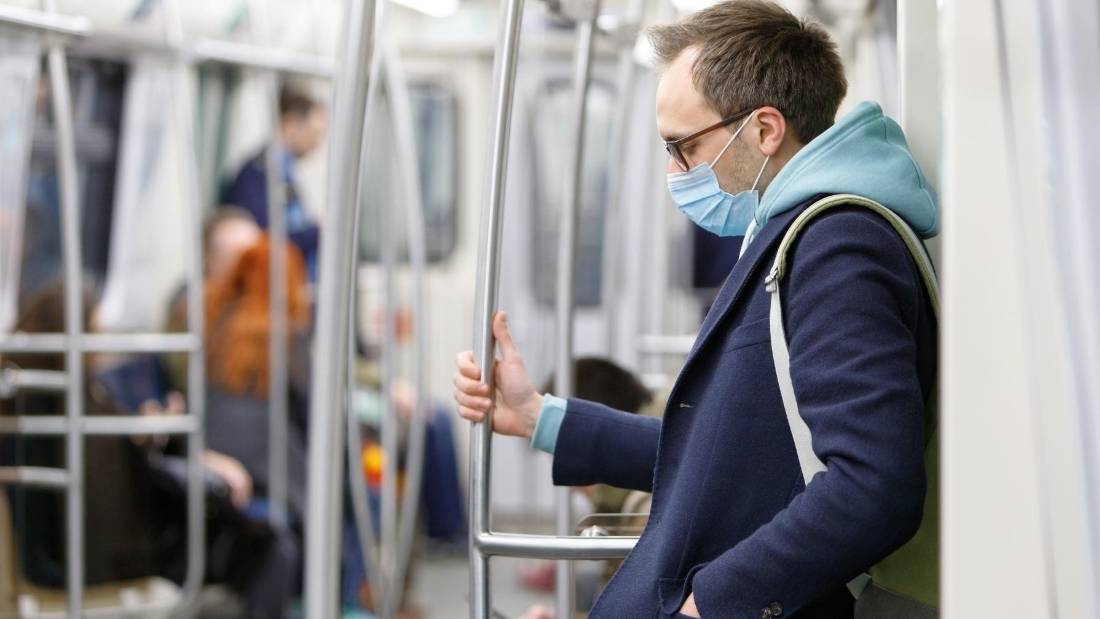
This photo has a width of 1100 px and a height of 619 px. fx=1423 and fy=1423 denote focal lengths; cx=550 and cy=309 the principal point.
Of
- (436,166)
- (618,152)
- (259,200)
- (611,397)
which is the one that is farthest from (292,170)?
(611,397)

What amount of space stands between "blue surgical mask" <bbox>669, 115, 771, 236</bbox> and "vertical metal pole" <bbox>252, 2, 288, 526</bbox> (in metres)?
3.31

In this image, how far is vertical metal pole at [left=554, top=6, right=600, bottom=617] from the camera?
8.39 ft

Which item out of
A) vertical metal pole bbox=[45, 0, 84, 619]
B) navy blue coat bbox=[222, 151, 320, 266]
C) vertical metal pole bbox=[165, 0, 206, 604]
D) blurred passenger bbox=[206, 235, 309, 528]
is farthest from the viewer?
navy blue coat bbox=[222, 151, 320, 266]

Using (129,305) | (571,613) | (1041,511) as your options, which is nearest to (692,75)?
(1041,511)

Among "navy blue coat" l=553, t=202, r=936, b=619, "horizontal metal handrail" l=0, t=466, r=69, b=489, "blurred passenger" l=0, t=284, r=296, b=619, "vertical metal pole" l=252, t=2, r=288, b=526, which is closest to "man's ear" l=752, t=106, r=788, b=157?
"navy blue coat" l=553, t=202, r=936, b=619

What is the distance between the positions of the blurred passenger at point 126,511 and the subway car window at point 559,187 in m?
2.45

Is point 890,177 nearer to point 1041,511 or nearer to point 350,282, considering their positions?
point 1041,511

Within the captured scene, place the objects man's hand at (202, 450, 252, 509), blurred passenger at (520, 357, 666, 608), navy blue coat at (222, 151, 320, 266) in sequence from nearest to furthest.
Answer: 1. blurred passenger at (520, 357, 666, 608)
2. man's hand at (202, 450, 252, 509)
3. navy blue coat at (222, 151, 320, 266)

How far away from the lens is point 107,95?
5.24m

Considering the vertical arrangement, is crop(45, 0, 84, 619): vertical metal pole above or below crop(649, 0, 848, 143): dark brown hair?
below

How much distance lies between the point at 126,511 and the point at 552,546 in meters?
2.81

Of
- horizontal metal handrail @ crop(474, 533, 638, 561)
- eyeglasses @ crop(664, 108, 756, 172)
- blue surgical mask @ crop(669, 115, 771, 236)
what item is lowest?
horizontal metal handrail @ crop(474, 533, 638, 561)

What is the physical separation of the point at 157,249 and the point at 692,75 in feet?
14.0

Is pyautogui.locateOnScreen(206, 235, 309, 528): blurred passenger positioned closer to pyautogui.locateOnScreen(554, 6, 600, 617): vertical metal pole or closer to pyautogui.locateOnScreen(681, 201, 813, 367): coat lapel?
pyautogui.locateOnScreen(554, 6, 600, 617): vertical metal pole
